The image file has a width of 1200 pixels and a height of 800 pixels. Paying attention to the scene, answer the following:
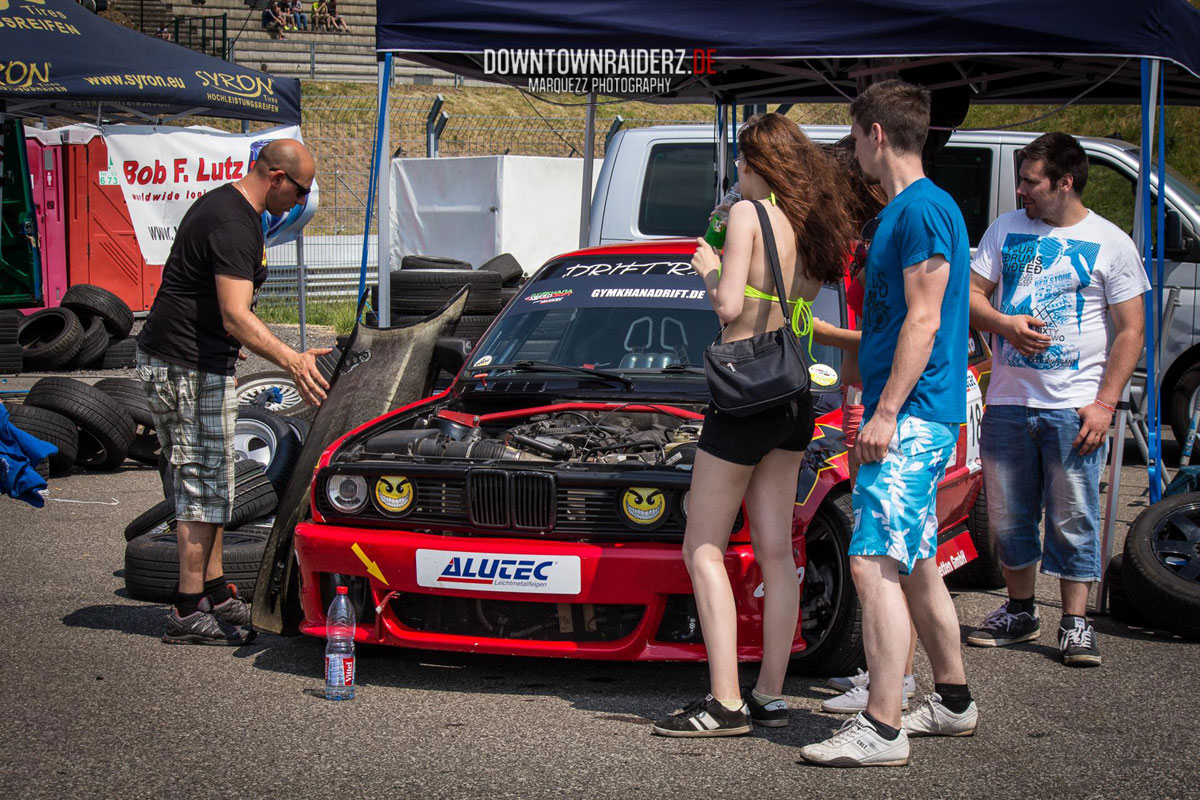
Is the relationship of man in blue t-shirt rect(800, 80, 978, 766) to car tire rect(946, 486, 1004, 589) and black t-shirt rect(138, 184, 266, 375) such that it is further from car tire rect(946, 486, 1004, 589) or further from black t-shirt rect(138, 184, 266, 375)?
black t-shirt rect(138, 184, 266, 375)

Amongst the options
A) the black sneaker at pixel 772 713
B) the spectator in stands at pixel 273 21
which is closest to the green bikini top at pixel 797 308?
the black sneaker at pixel 772 713

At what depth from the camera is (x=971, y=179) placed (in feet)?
30.9

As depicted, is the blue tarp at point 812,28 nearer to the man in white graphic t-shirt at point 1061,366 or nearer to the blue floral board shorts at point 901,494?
the man in white graphic t-shirt at point 1061,366

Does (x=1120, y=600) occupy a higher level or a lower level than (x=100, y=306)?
lower

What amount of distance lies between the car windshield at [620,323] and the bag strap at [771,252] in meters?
1.49

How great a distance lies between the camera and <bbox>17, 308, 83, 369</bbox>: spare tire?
12.1 meters

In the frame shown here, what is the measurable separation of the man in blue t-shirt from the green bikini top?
0.72ft

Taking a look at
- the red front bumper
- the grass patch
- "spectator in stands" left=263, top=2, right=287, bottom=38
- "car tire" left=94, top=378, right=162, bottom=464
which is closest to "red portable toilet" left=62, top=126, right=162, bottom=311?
the grass patch

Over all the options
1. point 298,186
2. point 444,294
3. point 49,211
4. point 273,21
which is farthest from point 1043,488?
point 273,21

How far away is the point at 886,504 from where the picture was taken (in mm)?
3615

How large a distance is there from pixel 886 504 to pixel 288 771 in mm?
1875

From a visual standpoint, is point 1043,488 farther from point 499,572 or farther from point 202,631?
point 202,631

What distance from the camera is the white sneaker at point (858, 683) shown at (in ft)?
13.9

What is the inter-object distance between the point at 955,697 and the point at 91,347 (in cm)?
1070
